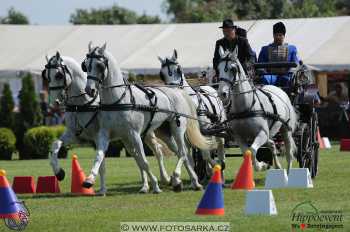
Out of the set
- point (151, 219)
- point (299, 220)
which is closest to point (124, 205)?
point (151, 219)

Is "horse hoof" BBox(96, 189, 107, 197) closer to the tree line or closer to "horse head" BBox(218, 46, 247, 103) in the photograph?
"horse head" BBox(218, 46, 247, 103)

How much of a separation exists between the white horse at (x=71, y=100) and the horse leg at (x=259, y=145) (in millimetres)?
2331

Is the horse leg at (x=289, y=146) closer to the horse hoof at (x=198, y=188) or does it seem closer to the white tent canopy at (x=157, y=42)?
the horse hoof at (x=198, y=188)

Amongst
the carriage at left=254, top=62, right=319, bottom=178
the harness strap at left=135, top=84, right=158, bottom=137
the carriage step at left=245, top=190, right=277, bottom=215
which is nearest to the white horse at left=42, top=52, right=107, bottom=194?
the harness strap at left=135, top=84, right=158, bottom=137

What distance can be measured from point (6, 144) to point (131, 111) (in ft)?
49.8

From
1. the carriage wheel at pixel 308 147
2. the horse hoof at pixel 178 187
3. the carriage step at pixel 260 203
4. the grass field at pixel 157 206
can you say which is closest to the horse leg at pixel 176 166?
the horse hoof at pixel 178 187

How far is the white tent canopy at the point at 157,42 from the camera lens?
37156 mm

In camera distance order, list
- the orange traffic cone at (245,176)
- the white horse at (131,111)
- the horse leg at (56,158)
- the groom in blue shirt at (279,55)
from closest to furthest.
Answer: the horse leg at (56,158)
the white horse at (131,111)
the orange traffic cone at (245,176)
the groom in blue shirt at (279,55)

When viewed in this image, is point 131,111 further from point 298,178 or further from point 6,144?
point 6,144

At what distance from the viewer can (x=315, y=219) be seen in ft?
39.6

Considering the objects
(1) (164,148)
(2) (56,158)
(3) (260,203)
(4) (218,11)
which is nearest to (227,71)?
(1) (164,148)

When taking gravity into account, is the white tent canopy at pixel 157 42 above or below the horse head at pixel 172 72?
below

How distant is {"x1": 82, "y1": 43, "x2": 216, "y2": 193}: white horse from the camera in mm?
15664

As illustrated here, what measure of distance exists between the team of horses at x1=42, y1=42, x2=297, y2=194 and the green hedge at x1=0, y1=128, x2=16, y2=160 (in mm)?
12711
